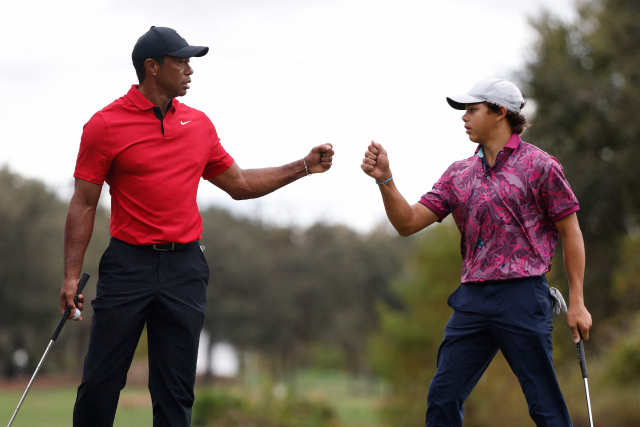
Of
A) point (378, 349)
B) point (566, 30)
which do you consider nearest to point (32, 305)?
point (378, 349)

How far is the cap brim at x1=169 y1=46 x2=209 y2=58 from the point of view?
3.91 metres

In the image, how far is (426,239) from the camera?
3161 centimetres

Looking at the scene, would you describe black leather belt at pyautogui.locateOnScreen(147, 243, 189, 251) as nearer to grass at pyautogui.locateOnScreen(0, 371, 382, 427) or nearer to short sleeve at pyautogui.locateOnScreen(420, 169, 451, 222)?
short sleeve at pyautogui.locateOnScreen(420, 169, 451, 222)

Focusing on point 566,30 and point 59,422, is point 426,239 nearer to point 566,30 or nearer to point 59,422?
point 566,30

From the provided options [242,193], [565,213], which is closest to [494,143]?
[565,213]

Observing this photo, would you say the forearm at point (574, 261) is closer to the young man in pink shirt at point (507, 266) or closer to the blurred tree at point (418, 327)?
the young man in pink shirt at point (507, 266)

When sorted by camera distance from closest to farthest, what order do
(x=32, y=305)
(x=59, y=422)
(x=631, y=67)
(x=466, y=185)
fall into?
(x=466, y=185) → (x=631, y=67) → (x=59, y=422) → (x=32, y=305)

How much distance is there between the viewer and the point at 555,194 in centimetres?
382

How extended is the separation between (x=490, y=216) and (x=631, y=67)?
1579 centimetres

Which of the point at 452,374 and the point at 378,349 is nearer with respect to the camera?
the point at 452,374

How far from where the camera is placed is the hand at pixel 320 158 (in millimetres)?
4836

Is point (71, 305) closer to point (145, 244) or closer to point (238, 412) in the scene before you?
point (145, 244)

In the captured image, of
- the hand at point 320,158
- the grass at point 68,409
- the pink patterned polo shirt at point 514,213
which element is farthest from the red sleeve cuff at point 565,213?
the grass at point 68,409

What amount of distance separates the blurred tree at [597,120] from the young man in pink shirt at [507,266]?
15261 millimetres
